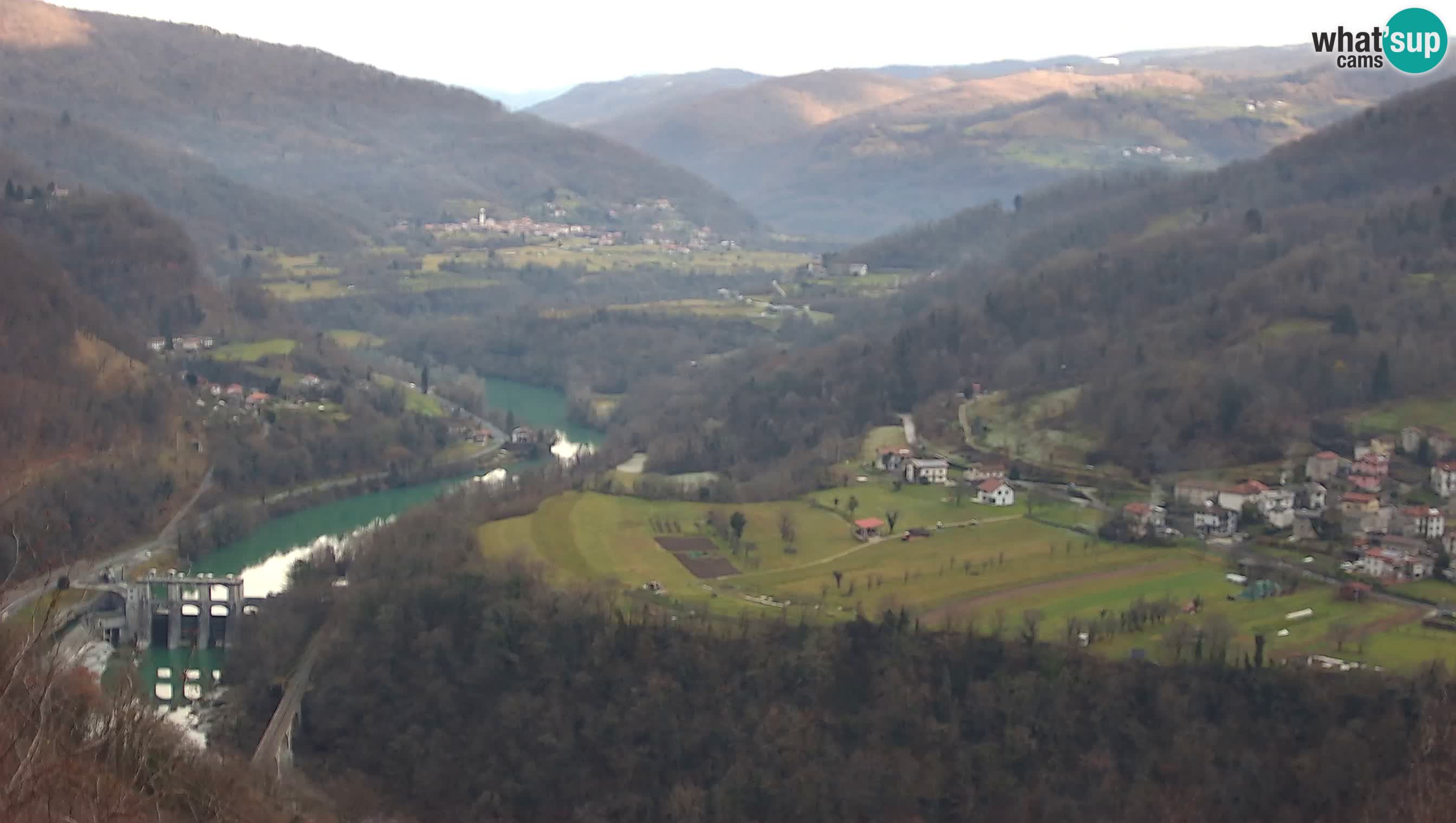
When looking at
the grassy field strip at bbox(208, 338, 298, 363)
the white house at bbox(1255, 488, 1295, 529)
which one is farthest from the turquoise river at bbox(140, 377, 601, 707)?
the white house at bbox(1255, 488, 1295, 529)

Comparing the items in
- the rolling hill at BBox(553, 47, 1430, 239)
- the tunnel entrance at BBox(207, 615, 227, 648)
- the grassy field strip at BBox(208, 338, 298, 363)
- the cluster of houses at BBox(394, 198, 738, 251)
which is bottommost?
→ the tunnel entrance at BBox(207, 615, 227, 648)

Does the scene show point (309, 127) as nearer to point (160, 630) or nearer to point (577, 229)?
point (577, 229)

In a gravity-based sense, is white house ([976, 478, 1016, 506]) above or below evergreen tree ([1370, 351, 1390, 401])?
below

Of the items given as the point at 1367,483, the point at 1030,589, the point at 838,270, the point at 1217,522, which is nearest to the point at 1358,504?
the point at 1367,483

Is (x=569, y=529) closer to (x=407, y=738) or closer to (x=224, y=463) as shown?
(x=407, y=738)

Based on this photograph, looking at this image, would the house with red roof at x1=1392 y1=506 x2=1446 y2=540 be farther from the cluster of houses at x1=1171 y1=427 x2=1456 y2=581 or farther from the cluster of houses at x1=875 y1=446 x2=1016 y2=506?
the cluster of houses at x1=875 y1=446 x2=1016 y2=506

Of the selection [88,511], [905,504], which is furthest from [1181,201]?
[88,511]
